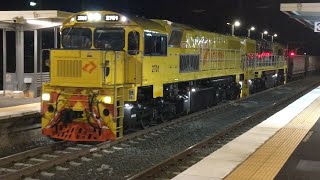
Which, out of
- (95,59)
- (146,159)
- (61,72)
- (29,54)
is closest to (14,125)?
(61,72)

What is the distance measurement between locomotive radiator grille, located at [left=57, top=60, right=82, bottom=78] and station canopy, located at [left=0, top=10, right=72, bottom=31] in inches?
227

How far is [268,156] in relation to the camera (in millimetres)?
9523

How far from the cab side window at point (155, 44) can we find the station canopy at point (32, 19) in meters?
5.12

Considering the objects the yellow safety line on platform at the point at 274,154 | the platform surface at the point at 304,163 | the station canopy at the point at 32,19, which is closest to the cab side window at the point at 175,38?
the yellow safety line on platform at the point at 274,154

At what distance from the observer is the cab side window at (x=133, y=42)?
39.6 ft

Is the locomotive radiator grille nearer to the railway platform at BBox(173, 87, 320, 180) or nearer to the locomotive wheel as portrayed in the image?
the locomotive wheel

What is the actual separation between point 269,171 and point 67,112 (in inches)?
210

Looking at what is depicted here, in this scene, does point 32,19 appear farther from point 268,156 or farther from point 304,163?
point 304,163

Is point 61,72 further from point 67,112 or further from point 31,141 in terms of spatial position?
point 31,141

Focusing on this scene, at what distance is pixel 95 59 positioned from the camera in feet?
36.9

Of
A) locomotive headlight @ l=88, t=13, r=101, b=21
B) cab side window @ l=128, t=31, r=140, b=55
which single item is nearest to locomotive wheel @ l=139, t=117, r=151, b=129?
cab side window @ l=128, t=31, r=140, b=55

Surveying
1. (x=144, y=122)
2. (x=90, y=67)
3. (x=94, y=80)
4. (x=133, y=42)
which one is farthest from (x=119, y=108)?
(x=144, y=122)

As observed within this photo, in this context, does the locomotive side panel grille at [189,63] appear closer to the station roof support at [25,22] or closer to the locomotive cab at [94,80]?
the locomotive cab at [94,80]

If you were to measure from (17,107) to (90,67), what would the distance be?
20.5 ft
